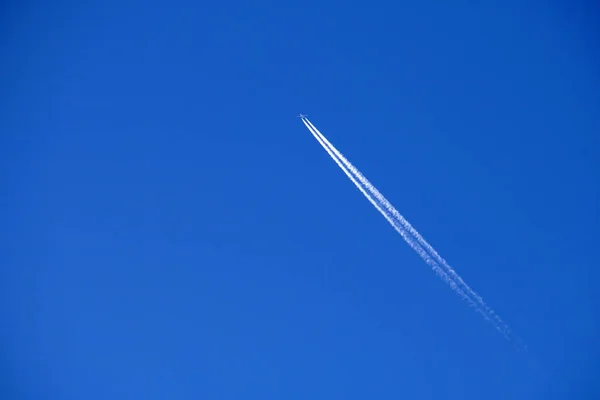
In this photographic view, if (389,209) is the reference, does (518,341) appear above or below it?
below

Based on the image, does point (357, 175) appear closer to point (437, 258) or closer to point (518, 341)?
point (437, 258)

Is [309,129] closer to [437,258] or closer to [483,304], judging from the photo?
[437,258]

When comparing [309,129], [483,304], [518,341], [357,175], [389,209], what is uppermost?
[309,129]

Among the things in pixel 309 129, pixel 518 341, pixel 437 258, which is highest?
pixel 309 129

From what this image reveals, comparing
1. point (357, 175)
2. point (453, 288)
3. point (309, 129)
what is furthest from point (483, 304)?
point (309, 129)

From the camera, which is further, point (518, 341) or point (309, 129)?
point (309, 129)

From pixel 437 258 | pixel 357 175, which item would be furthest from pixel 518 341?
pixel 357 175

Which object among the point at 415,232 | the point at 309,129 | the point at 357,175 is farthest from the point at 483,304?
the point at 309,129

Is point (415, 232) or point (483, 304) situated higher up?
point (415, 232)

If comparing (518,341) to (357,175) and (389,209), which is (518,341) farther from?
(357,175)
